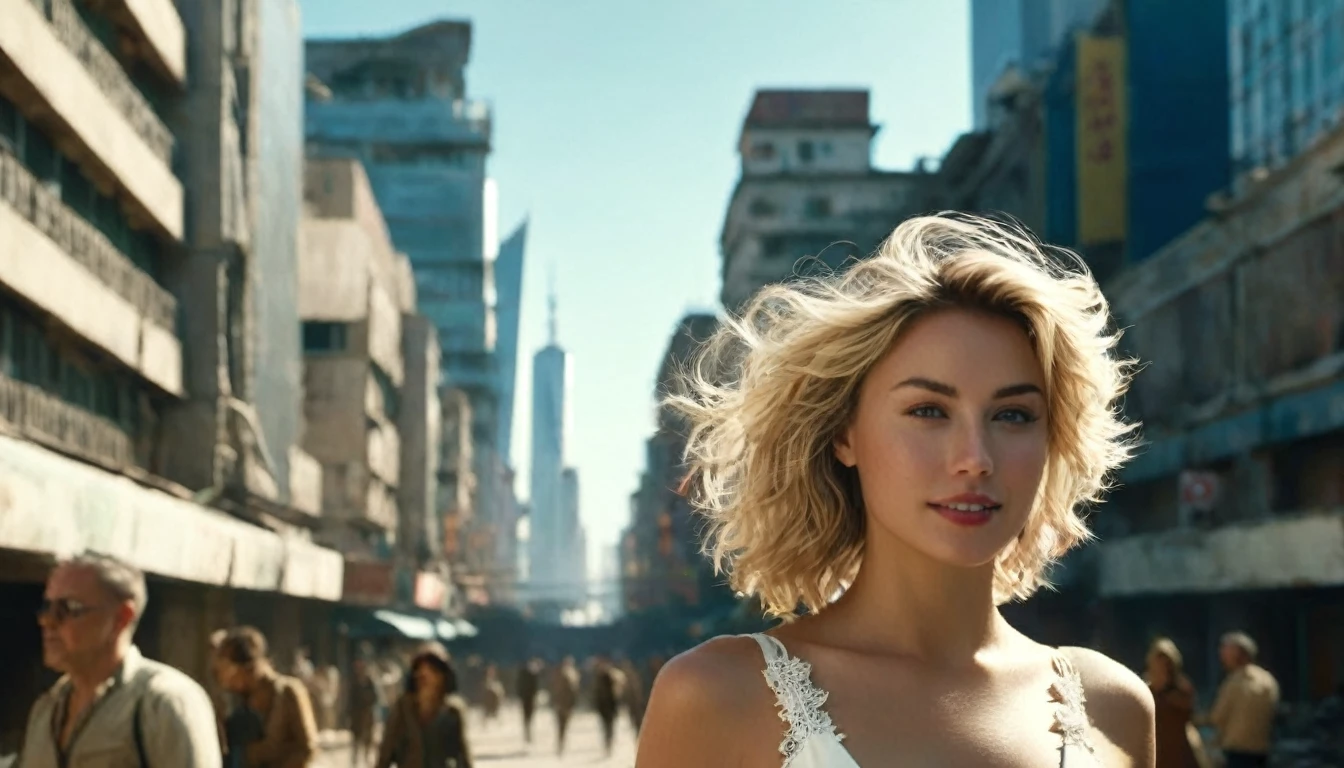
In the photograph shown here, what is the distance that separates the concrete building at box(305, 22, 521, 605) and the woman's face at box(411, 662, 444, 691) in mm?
116459

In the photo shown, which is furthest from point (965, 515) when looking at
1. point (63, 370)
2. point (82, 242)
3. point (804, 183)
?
point (804, 183)

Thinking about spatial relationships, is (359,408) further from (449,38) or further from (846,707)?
(449,38)

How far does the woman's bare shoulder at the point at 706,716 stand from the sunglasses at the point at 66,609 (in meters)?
2.67

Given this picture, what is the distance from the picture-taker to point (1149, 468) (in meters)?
44.2

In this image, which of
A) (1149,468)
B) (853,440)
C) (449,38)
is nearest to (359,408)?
(1149,468)

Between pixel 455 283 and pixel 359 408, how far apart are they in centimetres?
8528

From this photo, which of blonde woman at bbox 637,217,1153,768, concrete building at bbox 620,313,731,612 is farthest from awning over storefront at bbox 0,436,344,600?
concrete building at bbox 620,313,731,612

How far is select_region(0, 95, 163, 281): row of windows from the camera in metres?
23.5

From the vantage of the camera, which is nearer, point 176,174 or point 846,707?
point 846,707

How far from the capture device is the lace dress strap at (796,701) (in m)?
2.62

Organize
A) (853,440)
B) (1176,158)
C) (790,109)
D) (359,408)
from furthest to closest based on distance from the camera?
(790,109)
(359,408)
(1176,158)
(853,440)

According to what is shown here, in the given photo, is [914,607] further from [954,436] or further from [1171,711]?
[1171,711]

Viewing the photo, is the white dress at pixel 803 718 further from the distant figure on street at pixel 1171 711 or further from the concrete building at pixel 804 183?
the concrete building at pixel 804 183

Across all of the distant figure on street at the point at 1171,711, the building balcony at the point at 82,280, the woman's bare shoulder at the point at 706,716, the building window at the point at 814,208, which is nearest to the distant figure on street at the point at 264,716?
the distant figure on street at the point at 1171,711
